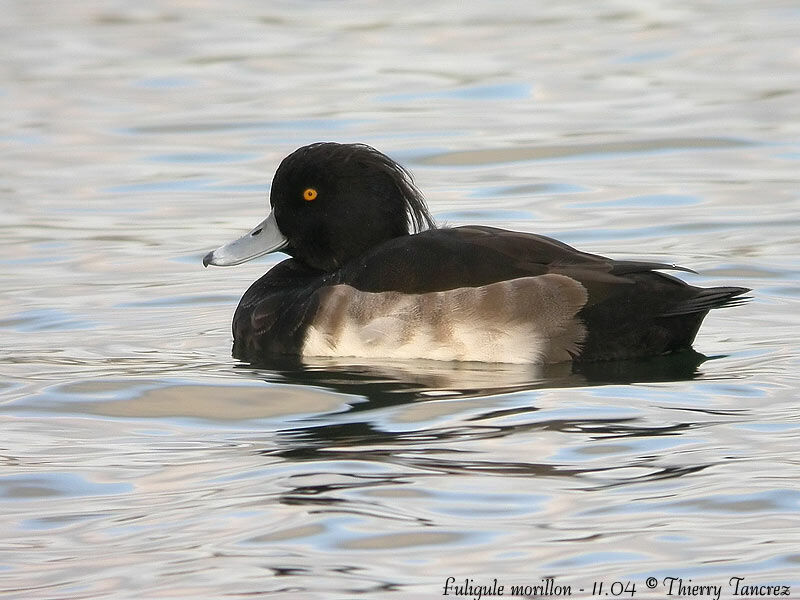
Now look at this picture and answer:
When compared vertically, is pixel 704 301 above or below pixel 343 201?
below

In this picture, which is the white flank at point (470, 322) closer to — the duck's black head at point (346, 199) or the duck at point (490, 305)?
the duck at point (490, 305)

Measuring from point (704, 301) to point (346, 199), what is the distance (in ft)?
5.10

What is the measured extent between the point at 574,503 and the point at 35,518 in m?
1.51

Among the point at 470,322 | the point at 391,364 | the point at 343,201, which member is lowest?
the point at 391,364

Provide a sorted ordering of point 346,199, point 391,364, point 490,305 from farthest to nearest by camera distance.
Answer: point 346,199 → point 391,364 → point 490,305

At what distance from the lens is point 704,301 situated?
6.38 meters

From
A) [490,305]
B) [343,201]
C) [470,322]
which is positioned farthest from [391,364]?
[343,201]

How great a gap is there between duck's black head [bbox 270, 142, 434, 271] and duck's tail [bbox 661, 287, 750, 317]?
1.22 m

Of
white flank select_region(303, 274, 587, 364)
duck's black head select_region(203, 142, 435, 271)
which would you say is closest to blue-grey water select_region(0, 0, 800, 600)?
white flank select_region(303, 274, 587, 364)

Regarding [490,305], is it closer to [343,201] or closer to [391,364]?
[391,364]

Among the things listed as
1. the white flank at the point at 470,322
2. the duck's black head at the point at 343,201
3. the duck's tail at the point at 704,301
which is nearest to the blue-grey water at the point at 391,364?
the white flank at the point at 470,322

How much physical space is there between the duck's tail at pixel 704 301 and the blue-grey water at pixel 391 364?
0.22 metres

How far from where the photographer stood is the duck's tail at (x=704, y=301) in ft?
20.8

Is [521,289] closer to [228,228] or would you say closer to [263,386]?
[263,386]
